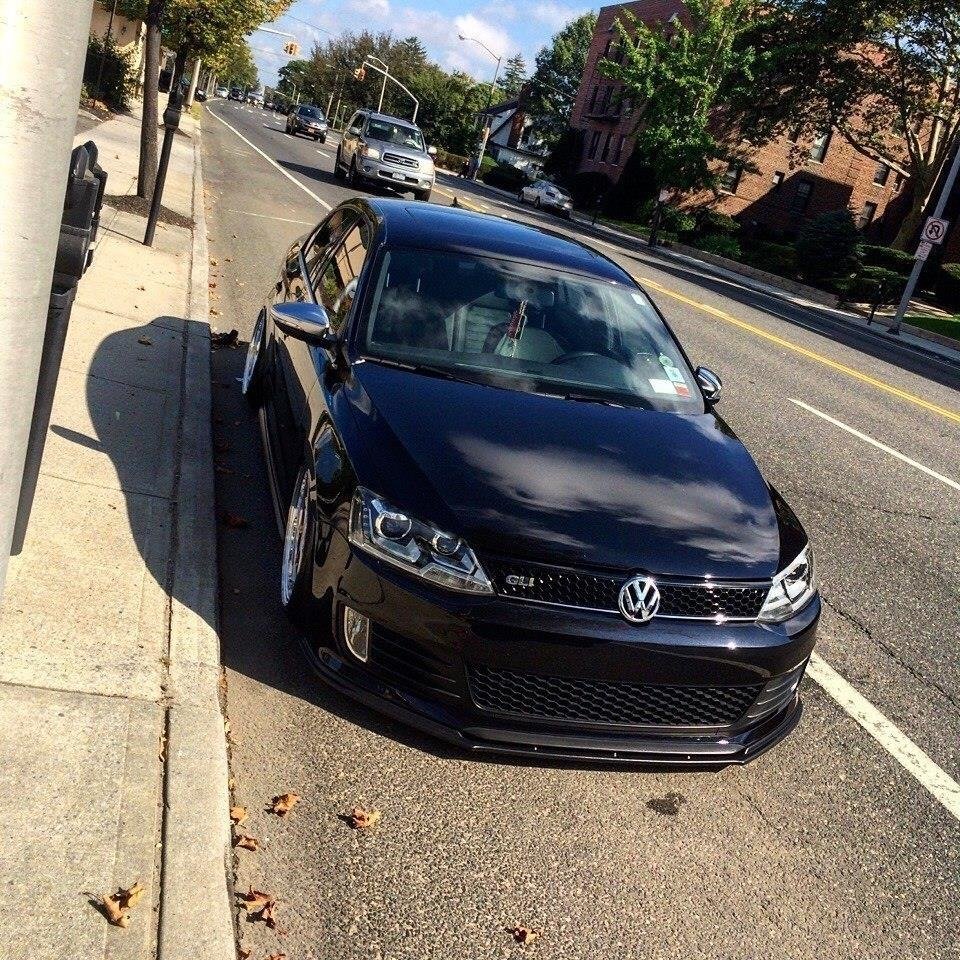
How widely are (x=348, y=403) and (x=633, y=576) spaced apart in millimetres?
1361

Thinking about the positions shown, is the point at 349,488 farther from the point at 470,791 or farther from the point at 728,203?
the point at 728,203

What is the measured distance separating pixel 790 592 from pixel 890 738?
116 centimetres

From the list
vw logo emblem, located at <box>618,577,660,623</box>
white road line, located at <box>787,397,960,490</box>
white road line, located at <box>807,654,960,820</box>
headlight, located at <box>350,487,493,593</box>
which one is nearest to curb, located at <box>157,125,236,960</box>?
headlight, located at <box>350,487,493,593</box>

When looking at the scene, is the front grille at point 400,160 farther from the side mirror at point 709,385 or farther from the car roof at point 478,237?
the side mirror at point 709,385

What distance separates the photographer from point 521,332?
5051 millimetres

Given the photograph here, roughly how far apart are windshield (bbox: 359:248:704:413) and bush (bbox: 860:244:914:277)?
37730 millimetres

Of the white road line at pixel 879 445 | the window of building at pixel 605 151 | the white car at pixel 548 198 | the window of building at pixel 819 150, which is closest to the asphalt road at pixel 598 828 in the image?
the white road line at pixel 879 445

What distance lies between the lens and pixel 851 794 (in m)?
4.12

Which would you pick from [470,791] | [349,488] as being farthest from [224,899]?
[349,488]

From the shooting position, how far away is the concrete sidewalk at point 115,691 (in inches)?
109

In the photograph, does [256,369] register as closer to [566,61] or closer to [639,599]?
[639,599]

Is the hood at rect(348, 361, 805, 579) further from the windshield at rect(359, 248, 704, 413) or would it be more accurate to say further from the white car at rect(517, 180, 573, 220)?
the white car at rect(517, 180, 573, 220)

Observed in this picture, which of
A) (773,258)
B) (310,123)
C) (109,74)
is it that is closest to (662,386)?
(109,74)

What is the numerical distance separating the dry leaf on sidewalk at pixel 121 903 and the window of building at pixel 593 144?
7023 centimetres
